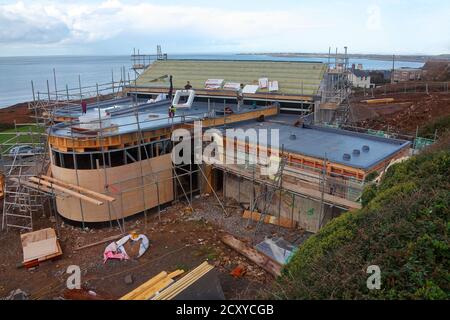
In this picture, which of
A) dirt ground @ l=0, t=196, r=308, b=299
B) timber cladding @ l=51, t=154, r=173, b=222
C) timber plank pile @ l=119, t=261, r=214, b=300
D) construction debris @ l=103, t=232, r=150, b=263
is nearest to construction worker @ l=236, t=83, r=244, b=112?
timber cladding @ l=51, t=154, r=173, b=222

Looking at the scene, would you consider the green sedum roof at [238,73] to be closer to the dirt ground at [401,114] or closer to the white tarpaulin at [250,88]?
the white tarpaulin at [250,88]

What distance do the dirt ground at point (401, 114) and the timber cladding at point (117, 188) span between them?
24.2 m

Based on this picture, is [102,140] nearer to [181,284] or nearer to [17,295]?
[17,295]

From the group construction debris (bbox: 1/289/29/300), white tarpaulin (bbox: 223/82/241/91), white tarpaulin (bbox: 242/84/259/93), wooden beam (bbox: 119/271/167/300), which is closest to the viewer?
wooden beam (bbox: 119/271/167/300)

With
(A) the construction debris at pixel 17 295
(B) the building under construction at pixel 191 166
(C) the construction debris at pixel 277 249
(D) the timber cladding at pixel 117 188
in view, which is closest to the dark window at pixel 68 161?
(B) the building under construction at pixel 191 166

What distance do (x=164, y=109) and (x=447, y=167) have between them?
59.5ft

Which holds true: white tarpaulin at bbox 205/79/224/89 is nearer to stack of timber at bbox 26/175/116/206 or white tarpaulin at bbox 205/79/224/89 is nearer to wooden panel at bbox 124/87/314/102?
wooden panel at bbox 124/87/314/102

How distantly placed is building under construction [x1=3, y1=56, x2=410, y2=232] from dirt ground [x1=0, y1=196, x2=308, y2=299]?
3.11 ft

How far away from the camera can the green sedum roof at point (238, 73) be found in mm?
26625

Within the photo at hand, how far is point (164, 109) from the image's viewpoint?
83.3ft

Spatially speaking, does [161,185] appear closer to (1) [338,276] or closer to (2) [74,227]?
(2) [74,227]

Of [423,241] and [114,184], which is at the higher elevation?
[423,241]

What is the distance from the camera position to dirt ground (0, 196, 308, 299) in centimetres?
1377
